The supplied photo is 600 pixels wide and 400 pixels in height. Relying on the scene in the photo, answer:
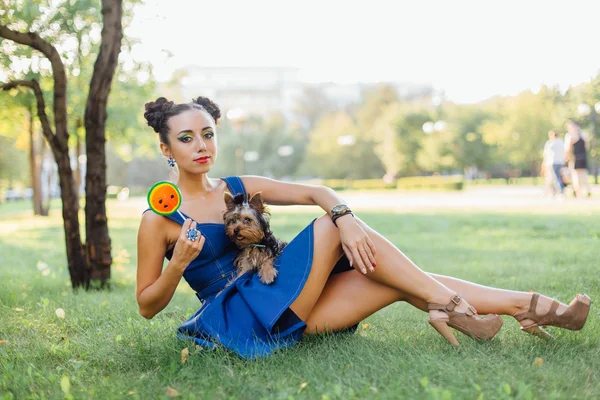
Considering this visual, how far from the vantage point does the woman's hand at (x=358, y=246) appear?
3393 millimetres

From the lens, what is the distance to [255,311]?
11.1 ft

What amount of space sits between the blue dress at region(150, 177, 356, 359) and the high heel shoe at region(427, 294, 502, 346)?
749 mm

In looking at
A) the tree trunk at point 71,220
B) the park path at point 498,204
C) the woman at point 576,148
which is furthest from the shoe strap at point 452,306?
the woman at point 576,148

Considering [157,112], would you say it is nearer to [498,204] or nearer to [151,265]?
[151,265]

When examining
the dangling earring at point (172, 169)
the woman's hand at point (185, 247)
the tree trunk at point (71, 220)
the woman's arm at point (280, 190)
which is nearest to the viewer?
the woman's hand at point (185, 247)

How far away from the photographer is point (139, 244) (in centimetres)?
366

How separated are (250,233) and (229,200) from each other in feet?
0.87

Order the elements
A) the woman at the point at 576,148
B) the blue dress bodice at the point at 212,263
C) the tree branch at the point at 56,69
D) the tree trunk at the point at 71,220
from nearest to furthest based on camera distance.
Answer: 1. the blue dress bodice at the point at 212,263
2. the tree branch at the point at 56,69
3. the tree trunk at the point at 71,220
4. the woman at the point at 576,148

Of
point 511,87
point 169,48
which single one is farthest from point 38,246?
point 511,87

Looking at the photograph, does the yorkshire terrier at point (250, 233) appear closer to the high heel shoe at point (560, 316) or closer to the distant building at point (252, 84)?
the high heel shoe at point (560, 316)

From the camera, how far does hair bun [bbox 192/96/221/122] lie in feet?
13.1

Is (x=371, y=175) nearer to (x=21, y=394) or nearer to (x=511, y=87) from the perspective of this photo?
(x=511, y=87)

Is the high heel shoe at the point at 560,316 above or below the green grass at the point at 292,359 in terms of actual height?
above

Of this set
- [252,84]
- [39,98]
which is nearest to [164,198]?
[39,98]
